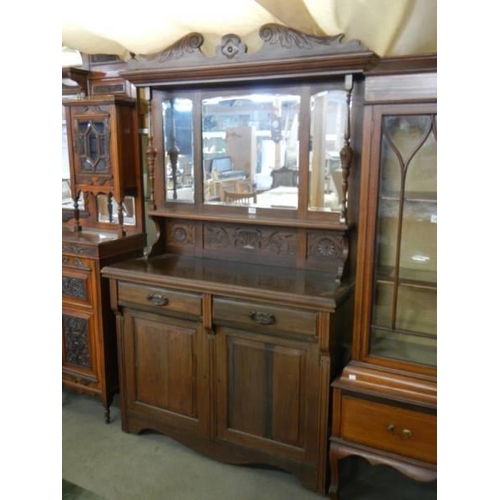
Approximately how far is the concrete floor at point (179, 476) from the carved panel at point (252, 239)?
1.06m

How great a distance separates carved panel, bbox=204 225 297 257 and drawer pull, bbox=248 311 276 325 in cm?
48

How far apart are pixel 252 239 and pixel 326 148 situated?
0.61 metres

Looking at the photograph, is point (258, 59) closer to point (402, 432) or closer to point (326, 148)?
point (326, 148)

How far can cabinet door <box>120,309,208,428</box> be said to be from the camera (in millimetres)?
2256

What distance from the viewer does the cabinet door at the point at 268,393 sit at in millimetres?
2023

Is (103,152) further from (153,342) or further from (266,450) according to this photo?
(266,450)

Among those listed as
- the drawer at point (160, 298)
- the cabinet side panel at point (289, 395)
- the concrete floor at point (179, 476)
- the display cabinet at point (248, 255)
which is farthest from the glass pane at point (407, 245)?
the drawer at point (160, 298)

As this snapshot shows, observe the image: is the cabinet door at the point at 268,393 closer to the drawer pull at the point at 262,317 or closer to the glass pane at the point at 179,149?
the drawer pull at the point at 262,317

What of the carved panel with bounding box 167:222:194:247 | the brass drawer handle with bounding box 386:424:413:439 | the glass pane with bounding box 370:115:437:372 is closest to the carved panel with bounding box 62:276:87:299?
the carved panel with bounding box 167:222:194:247

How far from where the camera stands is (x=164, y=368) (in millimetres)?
2344

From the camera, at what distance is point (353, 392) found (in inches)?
75.7
